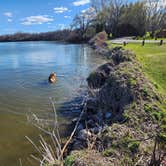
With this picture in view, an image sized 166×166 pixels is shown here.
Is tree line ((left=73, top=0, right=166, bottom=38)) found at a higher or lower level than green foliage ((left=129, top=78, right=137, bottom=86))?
higher

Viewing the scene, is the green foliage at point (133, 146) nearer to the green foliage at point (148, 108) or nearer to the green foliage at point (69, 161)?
the green foliage at point (69, 161)

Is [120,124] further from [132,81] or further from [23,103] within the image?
[23,103]

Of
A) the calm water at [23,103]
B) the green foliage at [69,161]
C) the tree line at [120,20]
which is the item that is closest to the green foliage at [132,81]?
the calm water at [23,103]

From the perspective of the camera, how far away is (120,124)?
206 inches

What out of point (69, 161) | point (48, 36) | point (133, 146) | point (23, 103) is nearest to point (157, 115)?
point (133, 146)

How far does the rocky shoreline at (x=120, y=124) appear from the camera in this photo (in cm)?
404

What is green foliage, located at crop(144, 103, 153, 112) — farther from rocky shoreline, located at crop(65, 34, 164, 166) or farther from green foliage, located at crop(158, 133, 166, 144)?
green foliage, located at crop(158, 133, 166, 144)

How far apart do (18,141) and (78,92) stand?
466 centimetres

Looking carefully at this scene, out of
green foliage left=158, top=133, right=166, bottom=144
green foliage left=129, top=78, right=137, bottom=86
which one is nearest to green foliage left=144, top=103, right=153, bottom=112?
green foliage left=158, top=133, right=166, bottom=144

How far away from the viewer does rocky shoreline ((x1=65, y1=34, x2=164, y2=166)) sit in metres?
4.04

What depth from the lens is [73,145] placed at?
5480 mm

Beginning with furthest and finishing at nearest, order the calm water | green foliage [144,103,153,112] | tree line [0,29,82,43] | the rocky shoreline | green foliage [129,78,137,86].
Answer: tree line [0,29,82,43] < green foliage [129,78,137,86] < the calm water < green foliage [144,103,153,112] < the rocky shoreline

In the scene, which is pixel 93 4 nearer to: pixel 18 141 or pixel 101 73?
pixel 101 73

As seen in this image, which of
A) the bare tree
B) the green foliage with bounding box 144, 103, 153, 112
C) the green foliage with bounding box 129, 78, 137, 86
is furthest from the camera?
the bare tree
